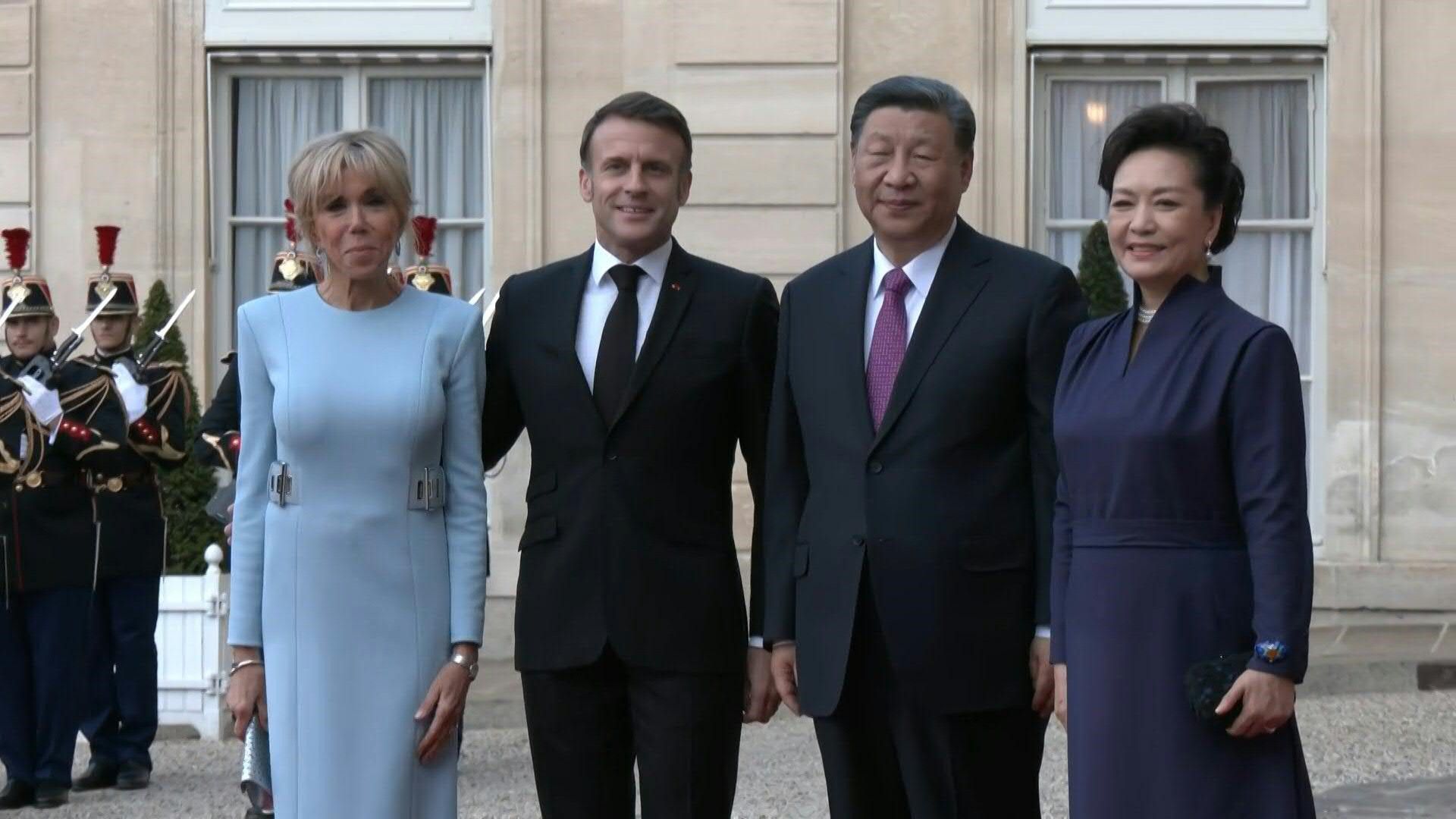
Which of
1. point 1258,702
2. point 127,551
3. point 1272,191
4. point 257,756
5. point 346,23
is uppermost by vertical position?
point 346,23

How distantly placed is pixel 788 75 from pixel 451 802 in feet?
26.5

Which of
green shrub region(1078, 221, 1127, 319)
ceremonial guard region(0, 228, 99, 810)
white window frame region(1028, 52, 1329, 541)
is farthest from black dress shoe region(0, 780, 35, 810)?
white window frame region(1028, 52, 1329, 541)

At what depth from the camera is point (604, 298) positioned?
4723 millimetres

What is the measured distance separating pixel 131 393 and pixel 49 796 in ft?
5.17

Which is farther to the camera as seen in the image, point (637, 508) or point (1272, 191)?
point (1272, 191)

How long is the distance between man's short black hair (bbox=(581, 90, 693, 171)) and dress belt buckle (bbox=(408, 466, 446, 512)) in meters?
0.81

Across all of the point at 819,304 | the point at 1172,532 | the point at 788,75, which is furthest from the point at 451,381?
the point at 788,75

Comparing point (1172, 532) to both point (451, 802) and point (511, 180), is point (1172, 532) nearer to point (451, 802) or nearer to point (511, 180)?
point (451, 802)

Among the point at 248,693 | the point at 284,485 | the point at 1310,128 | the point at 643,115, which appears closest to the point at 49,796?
the point at 248,693

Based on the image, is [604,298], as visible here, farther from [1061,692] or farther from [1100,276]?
[1100,276]

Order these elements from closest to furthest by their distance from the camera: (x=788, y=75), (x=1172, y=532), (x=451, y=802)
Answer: (x=1172, y=532) → (x=451, y=802) → (x=788, y=75)

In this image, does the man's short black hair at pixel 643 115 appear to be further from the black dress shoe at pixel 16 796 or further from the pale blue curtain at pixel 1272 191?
the pale blue curtain at pixel 1272 191

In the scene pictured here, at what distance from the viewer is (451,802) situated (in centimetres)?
434

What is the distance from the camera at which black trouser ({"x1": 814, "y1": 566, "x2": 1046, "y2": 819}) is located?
432cm
